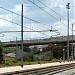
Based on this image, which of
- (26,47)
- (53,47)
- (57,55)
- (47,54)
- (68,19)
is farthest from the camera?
(26,47)

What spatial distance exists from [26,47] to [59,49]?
1881cm

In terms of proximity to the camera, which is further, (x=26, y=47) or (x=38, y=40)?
(x=26, y=47)

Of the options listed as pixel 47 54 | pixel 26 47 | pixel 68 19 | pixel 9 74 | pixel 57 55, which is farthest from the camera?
pixel 26 47

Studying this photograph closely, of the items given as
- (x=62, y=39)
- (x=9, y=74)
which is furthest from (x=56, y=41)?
(x=9, y=74)

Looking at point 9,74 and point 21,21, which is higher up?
point 21,21

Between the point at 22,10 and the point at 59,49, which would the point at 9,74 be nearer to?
the point at 22,10

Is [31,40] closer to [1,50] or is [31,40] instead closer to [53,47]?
[53,47]

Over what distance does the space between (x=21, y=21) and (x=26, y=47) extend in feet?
289

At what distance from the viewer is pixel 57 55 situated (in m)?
123

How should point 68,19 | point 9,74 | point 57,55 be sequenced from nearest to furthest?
point 9,74 → point 68,19 → point 57,55

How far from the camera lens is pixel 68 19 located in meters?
72.1

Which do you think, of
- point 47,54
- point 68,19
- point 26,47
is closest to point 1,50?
point 68,19

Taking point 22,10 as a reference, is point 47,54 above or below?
below

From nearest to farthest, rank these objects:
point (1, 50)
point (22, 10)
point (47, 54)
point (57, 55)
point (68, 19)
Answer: point (22, 10), point (68, 19), point (1, 50), point (47, 54), point (57, 55)
